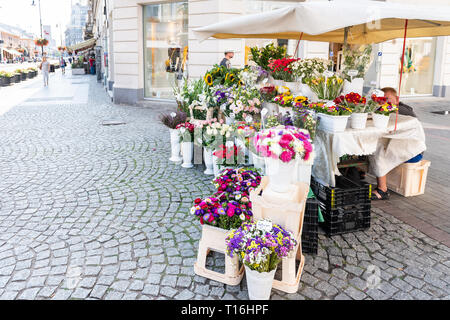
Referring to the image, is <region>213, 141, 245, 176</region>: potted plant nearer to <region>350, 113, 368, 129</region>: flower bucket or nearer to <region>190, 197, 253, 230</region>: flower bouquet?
<region>350, 113, 368, 129</region>: flower bucket

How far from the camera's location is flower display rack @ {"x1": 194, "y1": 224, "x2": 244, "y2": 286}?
3.15m

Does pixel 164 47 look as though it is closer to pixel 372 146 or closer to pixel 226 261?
pixel 372 146

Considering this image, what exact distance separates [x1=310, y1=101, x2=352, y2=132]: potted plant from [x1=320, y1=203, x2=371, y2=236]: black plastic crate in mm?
874

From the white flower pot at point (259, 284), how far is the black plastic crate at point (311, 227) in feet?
2.91

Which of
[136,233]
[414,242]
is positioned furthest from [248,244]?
[414,242]

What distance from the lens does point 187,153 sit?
21.1 feet

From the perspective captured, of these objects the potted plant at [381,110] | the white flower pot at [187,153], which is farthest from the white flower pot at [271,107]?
the white flower pot at [187,153]

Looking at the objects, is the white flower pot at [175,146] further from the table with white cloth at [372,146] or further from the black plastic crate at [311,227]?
the black plastic crate at [311,227]

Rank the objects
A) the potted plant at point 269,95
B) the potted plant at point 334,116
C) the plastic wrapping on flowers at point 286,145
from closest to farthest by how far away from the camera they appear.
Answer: the plastic wrapping on flowers at point 286,145 → the potted plant at point 334,116 → the potted plant at point 269,95

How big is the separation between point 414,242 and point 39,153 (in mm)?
6612

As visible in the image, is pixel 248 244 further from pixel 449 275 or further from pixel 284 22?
pixel 284 22

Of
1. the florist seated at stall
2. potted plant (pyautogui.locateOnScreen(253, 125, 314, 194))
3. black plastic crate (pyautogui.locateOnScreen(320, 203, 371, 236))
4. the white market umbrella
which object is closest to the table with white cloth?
the florist seated at stall

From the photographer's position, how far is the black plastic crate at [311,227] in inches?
143

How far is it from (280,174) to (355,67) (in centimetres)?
236
